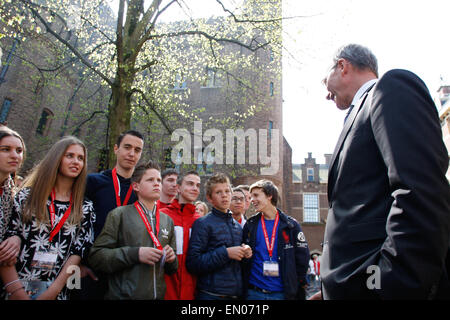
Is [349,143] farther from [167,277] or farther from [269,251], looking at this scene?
[167,277]

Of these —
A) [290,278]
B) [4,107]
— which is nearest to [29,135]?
[4,107]

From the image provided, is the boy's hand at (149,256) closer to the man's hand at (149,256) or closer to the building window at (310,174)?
the man's hand at (149,256)

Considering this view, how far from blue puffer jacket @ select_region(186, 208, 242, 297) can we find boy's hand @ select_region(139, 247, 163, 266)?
2.63ft

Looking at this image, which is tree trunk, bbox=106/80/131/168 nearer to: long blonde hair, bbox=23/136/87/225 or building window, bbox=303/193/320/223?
long blonde hair, bbox=23/136/87/225

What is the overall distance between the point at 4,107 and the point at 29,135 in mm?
2077

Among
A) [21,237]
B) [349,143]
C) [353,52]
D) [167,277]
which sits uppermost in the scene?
[353,52]

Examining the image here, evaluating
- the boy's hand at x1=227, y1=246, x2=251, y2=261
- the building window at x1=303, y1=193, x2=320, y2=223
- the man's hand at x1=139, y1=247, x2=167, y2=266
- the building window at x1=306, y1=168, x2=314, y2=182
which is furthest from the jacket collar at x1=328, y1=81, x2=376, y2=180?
the building window at x1=306, y1=168, x2=314, y2=182

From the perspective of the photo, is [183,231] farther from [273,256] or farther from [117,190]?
[273,256]

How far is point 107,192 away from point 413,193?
313cm

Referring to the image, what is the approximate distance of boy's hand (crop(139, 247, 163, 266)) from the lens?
268 centimetres

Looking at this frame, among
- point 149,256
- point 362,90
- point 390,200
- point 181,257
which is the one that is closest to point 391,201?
point 390,200

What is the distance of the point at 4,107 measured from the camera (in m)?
15.8

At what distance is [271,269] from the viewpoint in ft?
11.7

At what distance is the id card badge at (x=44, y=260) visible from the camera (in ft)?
8.21
